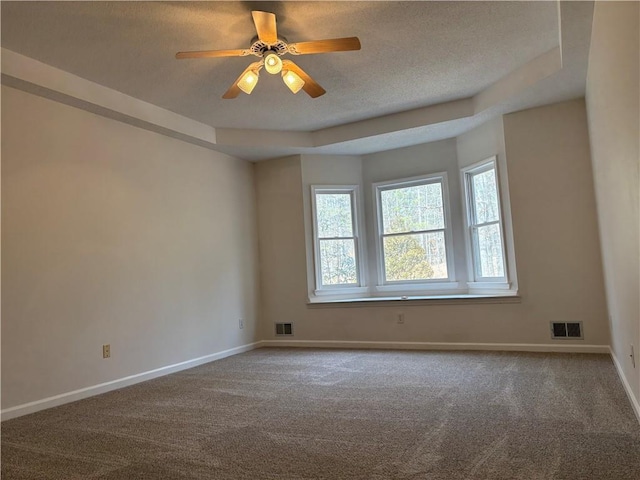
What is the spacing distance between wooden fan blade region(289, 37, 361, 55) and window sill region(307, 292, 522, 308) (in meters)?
3.10

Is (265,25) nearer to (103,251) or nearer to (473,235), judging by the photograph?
(103,251)

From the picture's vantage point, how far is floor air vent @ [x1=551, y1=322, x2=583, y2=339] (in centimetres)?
442

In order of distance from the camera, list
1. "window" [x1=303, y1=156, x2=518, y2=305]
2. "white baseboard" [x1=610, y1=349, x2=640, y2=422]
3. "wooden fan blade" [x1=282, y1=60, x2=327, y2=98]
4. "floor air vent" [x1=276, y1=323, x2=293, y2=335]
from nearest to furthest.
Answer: "white baseboard" [x1=610, y1=349, x2=640, y2=422] < "wooden fan blade" [x1=282, y1=60, x2=327, y2=98] < "window" [x1=303, y1=156, x2=518, y2=305] < "floor air vent" [x1=276, y1=323, x2=293, y2=335]

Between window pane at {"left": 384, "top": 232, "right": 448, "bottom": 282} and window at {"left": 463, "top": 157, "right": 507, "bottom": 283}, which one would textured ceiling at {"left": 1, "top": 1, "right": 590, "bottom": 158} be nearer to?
window at {"left": 463, "top": 157, "right": 507, "bottom": 283}

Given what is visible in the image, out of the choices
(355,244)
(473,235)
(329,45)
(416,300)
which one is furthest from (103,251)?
→ (473,235)

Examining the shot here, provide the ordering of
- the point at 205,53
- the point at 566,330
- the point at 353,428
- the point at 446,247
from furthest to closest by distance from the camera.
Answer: the point at 446,247
the point at 566,330
the point at 205,53
the point at 353,428

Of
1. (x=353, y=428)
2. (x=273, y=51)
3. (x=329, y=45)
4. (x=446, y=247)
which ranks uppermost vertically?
(x=273, y=51)

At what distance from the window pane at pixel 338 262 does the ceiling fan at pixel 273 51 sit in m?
2.72

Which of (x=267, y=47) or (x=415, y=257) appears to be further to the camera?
(x=415, y=257)

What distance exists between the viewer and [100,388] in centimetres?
380

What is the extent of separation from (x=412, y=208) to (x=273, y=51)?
324cm

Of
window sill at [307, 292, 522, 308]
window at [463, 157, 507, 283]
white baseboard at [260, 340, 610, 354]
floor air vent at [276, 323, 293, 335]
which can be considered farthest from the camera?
floor air vent at [276, 323, 293, 335]

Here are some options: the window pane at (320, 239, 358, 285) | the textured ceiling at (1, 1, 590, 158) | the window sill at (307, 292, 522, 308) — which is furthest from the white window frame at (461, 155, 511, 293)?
the window pane at (320, 239, 358, 285)

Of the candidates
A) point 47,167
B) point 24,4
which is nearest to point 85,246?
point 47,167
